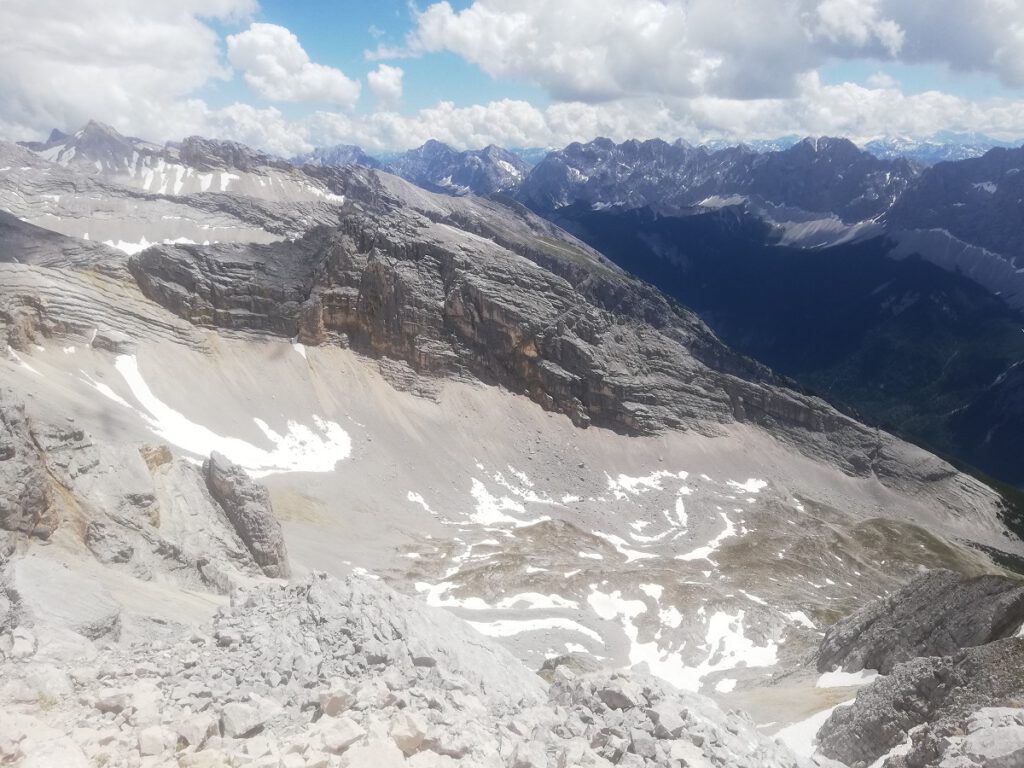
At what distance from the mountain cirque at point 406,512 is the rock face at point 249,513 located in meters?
0.23

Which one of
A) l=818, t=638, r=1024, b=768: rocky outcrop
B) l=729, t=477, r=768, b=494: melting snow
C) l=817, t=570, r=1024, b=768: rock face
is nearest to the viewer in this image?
l=817, t=570, r=1024, b=768: rock face

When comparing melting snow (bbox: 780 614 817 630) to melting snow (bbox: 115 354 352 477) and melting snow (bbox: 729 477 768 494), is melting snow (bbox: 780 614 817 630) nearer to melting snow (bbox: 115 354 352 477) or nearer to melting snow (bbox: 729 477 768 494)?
melting snow (bbox: 729 477 768 494)

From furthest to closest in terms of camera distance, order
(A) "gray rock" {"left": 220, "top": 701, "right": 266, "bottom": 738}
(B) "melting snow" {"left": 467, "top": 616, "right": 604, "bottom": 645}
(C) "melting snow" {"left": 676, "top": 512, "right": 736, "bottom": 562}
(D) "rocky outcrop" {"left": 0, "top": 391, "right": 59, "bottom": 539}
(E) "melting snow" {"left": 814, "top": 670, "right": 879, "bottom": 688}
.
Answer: (C) "melting snow" {"left": 676, "top": 512, "right": 736, "bottom": 562}, (B) "melting snow" {"left": 467, "top": 616, "right": 604, "bottom": 645}, (E) "melting snow" {"left": 814, "top": 670, "right": 879, "bottom": 688}, (D) "rocky outcrop" {"left": 0, "top": 391, "right": 59, "bottom": 539}, (A) "gray rock" {"left": 220, "top": 701, "right": 266, "bottom": 738}

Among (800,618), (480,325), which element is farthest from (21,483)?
(480,325)

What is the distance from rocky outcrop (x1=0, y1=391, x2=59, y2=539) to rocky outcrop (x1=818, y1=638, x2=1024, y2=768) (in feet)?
118

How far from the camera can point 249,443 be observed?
298ft

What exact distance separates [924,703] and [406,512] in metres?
71.3

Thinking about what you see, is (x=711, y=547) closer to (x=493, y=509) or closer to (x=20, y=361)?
(x=493, y=509)

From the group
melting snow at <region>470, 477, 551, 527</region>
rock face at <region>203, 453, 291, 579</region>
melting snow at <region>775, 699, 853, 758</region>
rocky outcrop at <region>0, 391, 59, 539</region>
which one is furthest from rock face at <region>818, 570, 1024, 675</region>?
melting snow at <region>470, 477, 551, 527</region>

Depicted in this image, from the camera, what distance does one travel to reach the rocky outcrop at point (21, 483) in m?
31.6

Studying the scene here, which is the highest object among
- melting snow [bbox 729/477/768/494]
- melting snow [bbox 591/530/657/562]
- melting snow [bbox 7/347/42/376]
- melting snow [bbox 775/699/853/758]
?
melting snow [bbox 775/699/853/758]

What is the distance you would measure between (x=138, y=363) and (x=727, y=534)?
8750 centimetres

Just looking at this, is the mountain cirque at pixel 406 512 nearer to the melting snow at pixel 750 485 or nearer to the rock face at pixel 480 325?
the rock face at pixel 480 325

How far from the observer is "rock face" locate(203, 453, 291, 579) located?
164 ft
